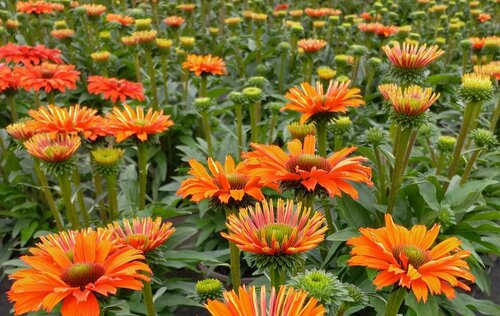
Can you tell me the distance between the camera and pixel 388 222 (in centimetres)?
130

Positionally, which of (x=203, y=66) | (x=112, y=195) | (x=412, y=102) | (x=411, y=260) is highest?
(x=412, y=102)

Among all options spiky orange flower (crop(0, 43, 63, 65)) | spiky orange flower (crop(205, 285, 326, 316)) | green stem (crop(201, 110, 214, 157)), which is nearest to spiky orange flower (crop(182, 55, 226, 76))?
green stem (crop(201, 110, 214, 157))

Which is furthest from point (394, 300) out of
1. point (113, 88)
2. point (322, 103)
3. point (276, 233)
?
point (113, 88)

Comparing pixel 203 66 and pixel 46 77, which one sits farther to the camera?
pixel 203 66

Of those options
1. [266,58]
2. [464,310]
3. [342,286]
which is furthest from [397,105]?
[266,58]

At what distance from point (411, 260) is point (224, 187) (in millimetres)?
598

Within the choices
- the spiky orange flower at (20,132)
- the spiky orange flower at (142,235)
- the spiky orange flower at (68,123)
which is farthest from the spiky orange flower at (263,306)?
the spiky orange flower at (20,132)

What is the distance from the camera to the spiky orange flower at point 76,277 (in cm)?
112

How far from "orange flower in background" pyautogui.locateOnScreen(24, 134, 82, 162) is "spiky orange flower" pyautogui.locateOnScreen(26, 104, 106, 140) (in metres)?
0.03

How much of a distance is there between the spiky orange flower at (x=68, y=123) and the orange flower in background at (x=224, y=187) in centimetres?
73

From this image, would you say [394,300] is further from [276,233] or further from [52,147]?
[52,147]

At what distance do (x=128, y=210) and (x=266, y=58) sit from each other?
8.53ft

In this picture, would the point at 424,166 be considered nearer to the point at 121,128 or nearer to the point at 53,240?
the point at 121,128

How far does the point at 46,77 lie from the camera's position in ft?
9.18
